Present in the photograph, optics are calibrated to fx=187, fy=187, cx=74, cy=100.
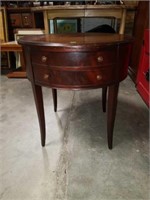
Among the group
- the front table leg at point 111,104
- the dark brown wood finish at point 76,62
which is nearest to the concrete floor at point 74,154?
the front table leg at point 111,104

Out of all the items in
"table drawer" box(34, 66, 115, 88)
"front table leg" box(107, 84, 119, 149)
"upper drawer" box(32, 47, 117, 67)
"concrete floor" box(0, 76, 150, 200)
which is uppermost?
"upper drawer" box(32, 47, 117, 67)

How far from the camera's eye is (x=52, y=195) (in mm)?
921

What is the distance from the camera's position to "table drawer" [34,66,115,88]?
35.9 inches

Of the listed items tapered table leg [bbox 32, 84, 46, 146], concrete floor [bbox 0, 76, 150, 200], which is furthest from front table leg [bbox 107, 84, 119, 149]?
tapered table leg [bbox 32, 84, 46, 146]

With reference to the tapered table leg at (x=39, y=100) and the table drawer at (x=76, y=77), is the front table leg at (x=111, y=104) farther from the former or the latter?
the tapered table leg at (x=39, y=100)

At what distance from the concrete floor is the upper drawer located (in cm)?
59

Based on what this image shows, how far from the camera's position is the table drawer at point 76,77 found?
2.99ft

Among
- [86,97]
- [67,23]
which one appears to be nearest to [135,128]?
[86,97]

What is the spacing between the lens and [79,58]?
88 cm

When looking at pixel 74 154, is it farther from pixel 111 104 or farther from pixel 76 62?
pixel 76 62

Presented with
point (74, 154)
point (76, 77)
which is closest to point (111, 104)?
point (76, 77)

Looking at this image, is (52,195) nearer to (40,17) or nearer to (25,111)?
(25,111)

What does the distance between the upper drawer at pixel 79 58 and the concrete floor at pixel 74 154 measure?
593 mm

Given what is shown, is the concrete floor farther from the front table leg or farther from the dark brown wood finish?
the dark brown wood finish
